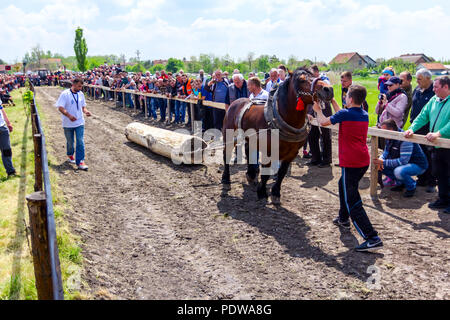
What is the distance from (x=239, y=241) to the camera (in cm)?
510

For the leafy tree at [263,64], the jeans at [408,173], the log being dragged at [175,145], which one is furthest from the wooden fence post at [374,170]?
the leafy tree at [263,64]

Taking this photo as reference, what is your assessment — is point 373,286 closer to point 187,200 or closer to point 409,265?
point 409,265

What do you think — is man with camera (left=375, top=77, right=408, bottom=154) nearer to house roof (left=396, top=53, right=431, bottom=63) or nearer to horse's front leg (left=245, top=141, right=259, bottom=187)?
horse's front leg (left=245, top=141, right=259, bottom=187)

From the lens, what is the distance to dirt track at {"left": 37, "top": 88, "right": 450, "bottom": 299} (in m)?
3.97

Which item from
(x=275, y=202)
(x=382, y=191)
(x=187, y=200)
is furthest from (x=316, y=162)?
(x=187, y=200)

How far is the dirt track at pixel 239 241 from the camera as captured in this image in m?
3.97

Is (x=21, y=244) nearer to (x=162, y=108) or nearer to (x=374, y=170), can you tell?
(x=374, y=170)

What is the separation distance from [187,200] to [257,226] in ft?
5.40

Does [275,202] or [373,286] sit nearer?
[373,286]

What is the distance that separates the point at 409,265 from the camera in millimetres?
4316

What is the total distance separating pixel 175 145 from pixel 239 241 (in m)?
4.48

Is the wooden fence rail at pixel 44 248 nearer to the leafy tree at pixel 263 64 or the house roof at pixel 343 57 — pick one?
the leafy tree at pixel 263 64

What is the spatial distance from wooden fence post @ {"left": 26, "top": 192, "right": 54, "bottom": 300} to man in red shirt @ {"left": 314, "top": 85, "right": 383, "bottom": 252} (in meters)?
3.43
